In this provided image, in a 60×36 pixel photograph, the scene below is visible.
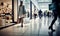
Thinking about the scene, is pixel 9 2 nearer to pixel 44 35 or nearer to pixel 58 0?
pixel 58 0

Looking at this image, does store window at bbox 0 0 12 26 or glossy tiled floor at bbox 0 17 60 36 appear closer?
glossy tiled floor at bbox 0 17 60 36

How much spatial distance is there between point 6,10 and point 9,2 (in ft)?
1.39

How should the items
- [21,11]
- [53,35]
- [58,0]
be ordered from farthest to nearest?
[21,11], [58,0], [53,35]

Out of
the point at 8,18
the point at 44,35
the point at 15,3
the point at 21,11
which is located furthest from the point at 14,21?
the point at 44,35

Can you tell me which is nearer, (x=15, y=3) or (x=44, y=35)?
(x=44, y=35)

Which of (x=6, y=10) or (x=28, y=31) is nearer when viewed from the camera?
(x=28, y=31)

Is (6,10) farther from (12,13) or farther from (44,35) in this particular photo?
(44,35)

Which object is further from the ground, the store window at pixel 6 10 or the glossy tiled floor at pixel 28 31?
the store window at pixel 6 10

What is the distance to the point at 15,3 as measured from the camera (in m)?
8.30

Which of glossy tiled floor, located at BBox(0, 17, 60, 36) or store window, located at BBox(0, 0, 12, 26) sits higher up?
store window, located at BBox(0, 0, 12, 26)

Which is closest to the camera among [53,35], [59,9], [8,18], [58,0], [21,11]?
[53,35]

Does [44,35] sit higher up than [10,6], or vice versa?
[10,6]

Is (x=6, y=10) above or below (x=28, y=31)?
above

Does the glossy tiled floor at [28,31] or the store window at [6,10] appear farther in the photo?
the store window at [6,10]
